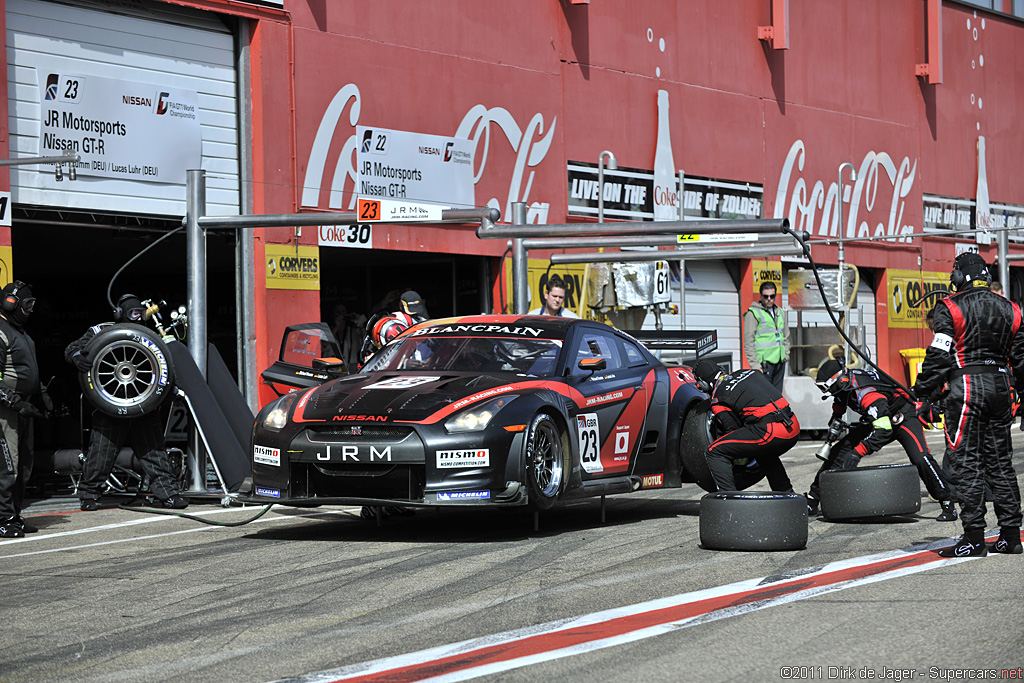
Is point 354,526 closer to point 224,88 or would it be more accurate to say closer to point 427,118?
point 224,88

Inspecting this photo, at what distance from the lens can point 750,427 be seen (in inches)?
393

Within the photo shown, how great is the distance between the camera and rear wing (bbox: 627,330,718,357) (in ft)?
56.4

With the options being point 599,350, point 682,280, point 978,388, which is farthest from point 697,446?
point 682,280

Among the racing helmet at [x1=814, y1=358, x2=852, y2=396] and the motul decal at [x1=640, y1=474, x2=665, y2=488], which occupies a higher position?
the racing helmet at [x1=814, y1=358, x2=852, y2=396]

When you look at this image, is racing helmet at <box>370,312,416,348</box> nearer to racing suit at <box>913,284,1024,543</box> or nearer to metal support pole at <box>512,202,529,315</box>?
metal support pole at <box>512,202,529,315</box>

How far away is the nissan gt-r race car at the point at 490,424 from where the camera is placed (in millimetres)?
8898

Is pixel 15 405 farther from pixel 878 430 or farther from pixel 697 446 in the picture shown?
pixel 878 430

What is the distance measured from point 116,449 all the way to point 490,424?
14.4 feet

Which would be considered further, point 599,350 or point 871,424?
point 871,424

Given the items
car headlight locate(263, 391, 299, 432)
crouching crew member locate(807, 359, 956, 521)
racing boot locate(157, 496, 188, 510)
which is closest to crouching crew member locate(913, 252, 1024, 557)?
crouching crew member locate(807, 359, 956, 521)

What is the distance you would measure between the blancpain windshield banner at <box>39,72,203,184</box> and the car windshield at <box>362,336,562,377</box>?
5.66 m

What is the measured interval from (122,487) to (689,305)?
11.7m

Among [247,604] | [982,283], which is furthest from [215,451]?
[982,283]

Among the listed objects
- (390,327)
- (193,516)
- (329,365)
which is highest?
(390,327)
